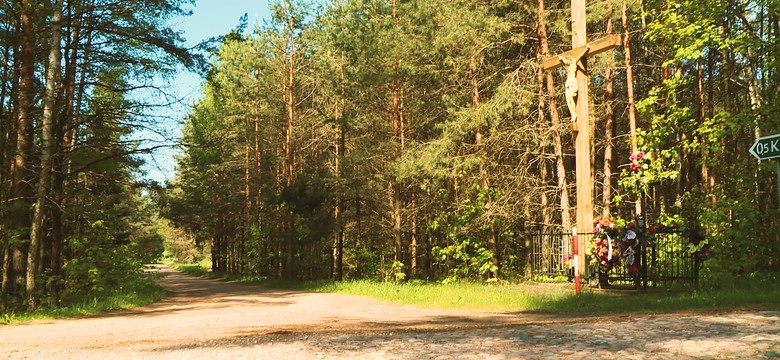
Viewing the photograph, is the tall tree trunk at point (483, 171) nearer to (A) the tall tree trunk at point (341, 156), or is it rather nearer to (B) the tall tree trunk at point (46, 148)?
(A) the tall tree trunk at point (341, 156)

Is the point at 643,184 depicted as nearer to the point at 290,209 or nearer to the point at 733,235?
the point at 733,235

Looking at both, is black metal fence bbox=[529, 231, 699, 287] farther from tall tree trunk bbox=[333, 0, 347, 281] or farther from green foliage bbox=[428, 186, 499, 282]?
tall tree trunk bbox=[333, 0, 347, 281]

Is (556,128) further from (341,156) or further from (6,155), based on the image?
(6,155)

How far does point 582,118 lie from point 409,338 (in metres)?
8.44

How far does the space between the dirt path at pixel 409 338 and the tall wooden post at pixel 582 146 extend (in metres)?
4.02

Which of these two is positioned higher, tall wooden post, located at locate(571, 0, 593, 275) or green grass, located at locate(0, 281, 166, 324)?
tall wooden post, located at locate(571, 0, 593, 275)

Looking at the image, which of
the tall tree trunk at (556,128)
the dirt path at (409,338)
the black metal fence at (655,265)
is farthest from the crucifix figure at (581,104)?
the dirt path at (409,338)

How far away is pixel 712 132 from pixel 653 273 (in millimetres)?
3354

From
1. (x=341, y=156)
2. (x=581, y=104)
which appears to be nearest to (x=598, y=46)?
(x=581, y=104)

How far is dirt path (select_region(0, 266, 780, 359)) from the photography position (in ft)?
18.4

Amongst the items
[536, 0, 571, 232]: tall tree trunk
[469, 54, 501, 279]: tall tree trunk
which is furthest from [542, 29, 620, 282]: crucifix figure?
[469, 54, 501, 279]: tall tree trunk

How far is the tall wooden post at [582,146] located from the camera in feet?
42.7

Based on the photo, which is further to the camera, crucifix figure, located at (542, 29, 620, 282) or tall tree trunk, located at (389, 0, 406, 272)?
tall tree trunk, located at (389, 0, 406, 272)

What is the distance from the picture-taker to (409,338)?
22.7 ft
